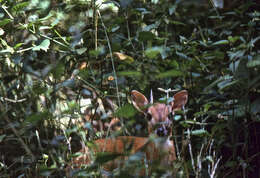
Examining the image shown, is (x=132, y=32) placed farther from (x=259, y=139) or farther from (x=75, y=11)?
(x=259, y=139)

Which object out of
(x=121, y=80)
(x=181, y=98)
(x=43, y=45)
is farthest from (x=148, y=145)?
(x=181, y=98)

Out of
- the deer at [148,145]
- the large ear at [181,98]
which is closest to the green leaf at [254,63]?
the deer at [148,145]

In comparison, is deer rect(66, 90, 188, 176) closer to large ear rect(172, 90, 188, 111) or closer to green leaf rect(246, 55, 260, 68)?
large ear rect(172, 90, 188, 111)

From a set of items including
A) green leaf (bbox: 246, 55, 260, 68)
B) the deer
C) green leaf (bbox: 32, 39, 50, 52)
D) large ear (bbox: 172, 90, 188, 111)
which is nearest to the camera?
the deer

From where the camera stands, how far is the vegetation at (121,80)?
4.18 ft

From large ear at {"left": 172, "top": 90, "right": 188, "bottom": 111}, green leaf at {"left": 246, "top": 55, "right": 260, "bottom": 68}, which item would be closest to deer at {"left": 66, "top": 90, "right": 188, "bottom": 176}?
large ear at {"left": 172, "top": 90, "right": 188, "bottom": 111}

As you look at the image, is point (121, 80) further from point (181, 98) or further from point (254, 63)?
point (181, 98)

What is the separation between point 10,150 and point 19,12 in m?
1.65

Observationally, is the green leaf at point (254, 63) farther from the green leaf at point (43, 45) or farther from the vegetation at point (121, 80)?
the green leaf at point (43, 45)

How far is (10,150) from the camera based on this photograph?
3.23 m

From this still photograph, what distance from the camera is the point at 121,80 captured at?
1312mm

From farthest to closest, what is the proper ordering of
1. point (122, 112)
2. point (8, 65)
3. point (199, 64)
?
point (8, 65)
point (199, 64)
point (122, 112)

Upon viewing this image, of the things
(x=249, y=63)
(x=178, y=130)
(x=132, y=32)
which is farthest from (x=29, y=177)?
(x=132, y=32)

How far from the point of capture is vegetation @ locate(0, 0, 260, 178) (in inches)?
50.2
